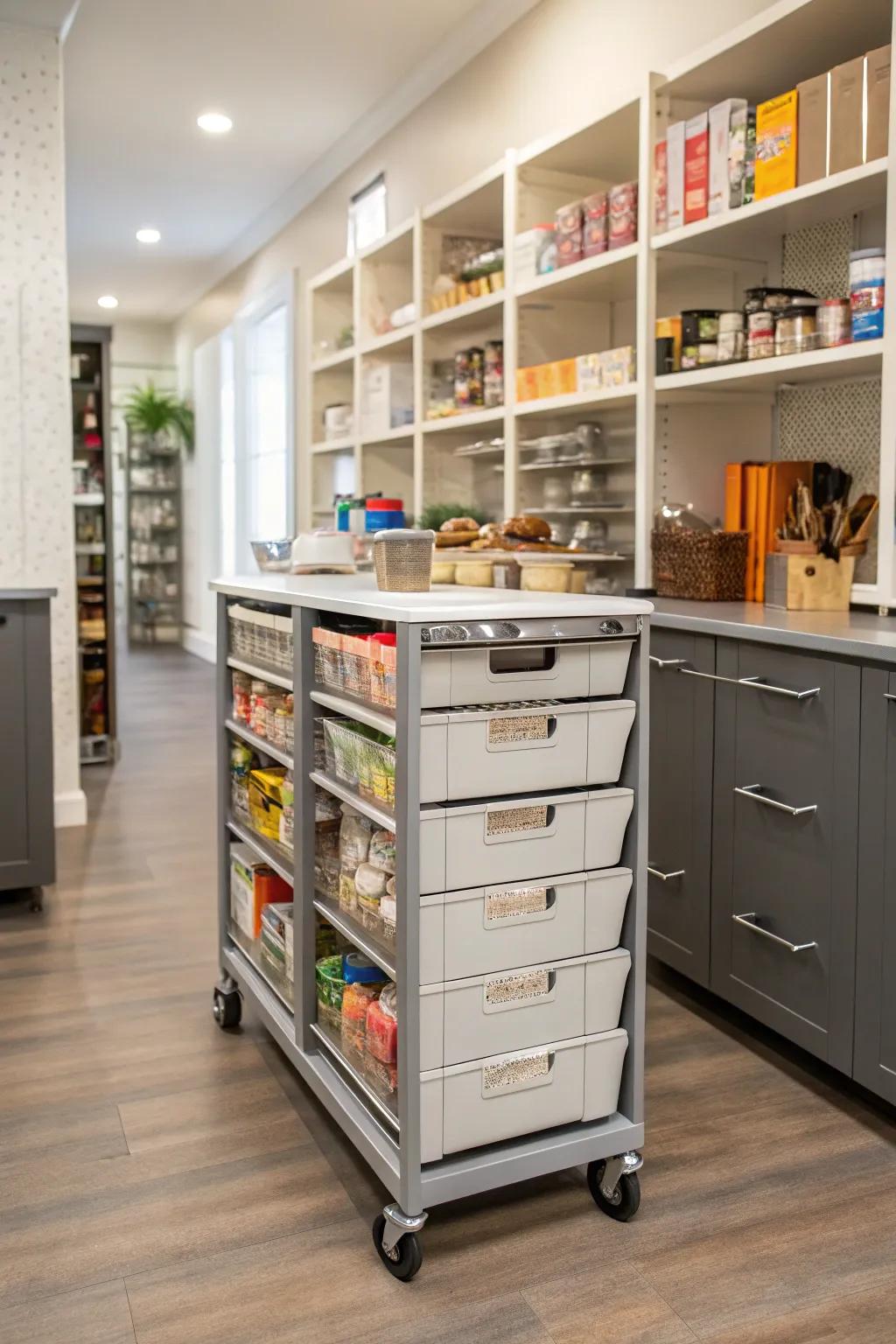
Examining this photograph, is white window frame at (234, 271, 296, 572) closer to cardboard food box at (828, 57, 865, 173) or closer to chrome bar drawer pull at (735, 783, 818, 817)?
cardboard food box at (828, 57, 865, 173)

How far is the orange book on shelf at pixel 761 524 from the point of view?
2.95 meters

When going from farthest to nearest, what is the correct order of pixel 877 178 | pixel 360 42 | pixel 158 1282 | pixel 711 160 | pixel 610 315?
pixel 360 42
pixel 610 315
pixel 711 160
pixel 877 178
pixel 158 1282

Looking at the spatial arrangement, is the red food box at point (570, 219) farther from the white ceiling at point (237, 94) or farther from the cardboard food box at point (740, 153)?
the white ceiling at point (237, 94)

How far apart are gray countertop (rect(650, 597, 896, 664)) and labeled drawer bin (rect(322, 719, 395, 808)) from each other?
0.84 metres

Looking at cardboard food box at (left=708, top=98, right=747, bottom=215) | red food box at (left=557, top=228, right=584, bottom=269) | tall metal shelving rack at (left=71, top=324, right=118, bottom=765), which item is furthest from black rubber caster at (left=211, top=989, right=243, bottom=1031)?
tall metal shelving rack at (left=71, top=324, right=118, bottom=765)

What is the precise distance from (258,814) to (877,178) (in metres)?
1.87

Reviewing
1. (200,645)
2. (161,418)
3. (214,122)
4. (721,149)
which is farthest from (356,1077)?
(161,418)

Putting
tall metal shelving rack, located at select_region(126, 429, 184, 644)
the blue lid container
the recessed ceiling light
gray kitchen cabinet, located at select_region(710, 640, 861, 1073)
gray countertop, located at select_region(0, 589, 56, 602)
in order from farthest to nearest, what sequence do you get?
tall metal shelving rack, located at select_region(126, 429, 184, 644) → the recessed ceiling light → gray countertop, located at select_region(0, 589, 56, 602) → gray kitchen cabinet, located at select_region(710, 640, 861, 1073) → the blue lid container

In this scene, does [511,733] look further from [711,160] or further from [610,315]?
[610,315]

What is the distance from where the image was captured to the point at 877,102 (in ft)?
8.08

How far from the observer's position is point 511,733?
1748mm

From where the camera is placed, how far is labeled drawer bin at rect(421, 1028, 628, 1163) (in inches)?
69.0

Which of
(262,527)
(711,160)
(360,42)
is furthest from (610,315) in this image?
(262,527)

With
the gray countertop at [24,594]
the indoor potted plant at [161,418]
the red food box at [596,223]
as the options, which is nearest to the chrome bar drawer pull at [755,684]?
the red food box at [596,223]
